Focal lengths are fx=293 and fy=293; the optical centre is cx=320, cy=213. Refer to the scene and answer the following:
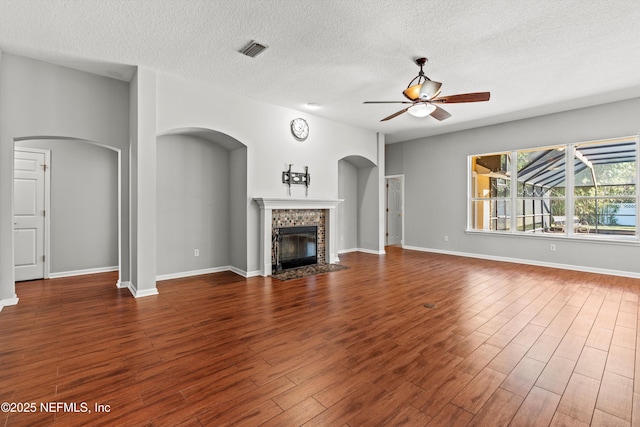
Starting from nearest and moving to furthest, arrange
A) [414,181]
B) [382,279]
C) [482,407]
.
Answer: [482,407]
[382,279]
[414,181]

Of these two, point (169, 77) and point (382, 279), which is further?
point (382, 279)

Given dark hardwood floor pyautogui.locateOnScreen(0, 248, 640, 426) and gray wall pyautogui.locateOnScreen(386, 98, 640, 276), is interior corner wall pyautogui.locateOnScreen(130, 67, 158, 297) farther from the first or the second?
gray wall pyautogui.locateOnScreen(386, 98, 640, 276)

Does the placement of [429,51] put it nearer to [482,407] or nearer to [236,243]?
[482,407]

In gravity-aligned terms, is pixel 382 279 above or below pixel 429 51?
below

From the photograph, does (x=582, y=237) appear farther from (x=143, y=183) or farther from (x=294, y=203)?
(x=143, y=183)

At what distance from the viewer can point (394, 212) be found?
30.9 feet

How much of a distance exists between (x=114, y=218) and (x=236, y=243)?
231 centimetres

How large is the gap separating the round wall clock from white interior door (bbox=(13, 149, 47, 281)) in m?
4.16

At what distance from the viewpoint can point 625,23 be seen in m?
2.99

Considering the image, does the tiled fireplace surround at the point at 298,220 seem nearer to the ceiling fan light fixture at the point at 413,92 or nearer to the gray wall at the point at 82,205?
the ceiling fan light fixture at the point at 413,92

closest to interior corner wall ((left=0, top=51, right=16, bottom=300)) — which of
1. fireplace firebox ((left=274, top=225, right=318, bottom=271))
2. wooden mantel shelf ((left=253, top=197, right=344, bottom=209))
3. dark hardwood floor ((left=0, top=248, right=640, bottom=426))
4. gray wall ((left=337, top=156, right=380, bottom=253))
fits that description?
dark hardwood floor ((left=0, top=248, right=640, bottom=426))

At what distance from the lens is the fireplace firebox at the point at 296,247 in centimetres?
552

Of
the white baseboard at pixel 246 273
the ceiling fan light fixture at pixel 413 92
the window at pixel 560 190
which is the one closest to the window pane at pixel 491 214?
the window at pixel 560 190

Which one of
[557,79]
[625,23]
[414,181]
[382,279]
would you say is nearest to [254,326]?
[382,279]
